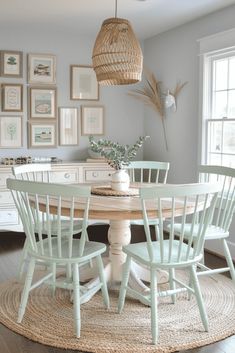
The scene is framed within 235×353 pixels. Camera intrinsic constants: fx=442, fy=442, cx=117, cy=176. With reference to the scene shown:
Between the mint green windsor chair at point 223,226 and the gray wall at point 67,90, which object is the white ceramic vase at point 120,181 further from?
the gray wall at point 67,90

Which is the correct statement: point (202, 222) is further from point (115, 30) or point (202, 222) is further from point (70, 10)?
point (70, 10)

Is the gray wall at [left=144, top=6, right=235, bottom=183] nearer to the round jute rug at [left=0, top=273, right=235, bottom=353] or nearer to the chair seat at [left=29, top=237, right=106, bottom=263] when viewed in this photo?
the round jute rug at [left=0, top=273, right=235, bottom=353]

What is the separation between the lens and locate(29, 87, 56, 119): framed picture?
5148 mm

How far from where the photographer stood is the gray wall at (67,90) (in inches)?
199

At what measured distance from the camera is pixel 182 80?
485 cm

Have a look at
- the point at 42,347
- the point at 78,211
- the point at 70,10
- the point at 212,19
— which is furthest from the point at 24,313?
the point at 212,19

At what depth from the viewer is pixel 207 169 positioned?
3.58 meters

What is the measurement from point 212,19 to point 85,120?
75.9 inches

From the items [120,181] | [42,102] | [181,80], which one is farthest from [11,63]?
[120,181]

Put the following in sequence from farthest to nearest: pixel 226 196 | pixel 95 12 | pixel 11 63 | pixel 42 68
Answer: pixel 42 68
pixel 11 63
pixel 95 12
pixel 226 196

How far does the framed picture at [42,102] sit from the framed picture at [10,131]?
0.64ft

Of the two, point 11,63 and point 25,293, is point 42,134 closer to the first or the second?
point 11,63

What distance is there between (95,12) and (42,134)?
1589 millimetres

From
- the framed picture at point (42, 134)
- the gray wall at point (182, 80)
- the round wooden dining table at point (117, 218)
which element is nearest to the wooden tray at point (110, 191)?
the round wooden dining table at point (117, 218)
